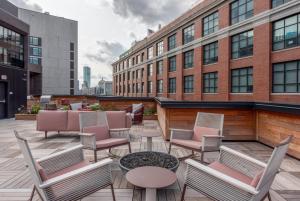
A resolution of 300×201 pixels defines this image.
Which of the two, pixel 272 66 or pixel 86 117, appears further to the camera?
pixel 272 66

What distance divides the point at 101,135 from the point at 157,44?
28.1m

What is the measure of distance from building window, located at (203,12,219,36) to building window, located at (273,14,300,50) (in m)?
6.13

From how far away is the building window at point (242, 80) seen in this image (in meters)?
17.2

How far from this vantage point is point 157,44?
31.6 metres

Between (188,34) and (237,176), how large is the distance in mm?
23349

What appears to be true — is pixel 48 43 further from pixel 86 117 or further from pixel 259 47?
pixel 86 117

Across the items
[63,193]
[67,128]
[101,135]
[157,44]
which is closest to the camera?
[63,193]

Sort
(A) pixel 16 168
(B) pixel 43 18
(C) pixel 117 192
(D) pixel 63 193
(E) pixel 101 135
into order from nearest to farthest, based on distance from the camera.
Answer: (D) pixel 63 193
(C) pixel 117 192
(A) pixel 16 168
(E) pixel 101 135
(B) pixel 43 18

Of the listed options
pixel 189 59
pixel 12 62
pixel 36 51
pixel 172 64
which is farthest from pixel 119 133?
pixel 36 51

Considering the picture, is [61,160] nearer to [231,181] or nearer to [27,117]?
[231,181]

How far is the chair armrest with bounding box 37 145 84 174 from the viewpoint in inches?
126

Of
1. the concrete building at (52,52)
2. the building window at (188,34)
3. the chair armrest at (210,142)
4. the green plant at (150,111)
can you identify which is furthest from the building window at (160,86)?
the concrete building at (52,52)

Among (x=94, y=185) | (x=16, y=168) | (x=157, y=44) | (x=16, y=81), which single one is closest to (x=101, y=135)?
(x=16, y=168)

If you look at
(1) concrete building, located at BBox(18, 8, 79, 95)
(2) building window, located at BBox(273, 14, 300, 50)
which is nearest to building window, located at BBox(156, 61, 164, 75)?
(2) building window, located at BBox(273, 14, 300, 50)
